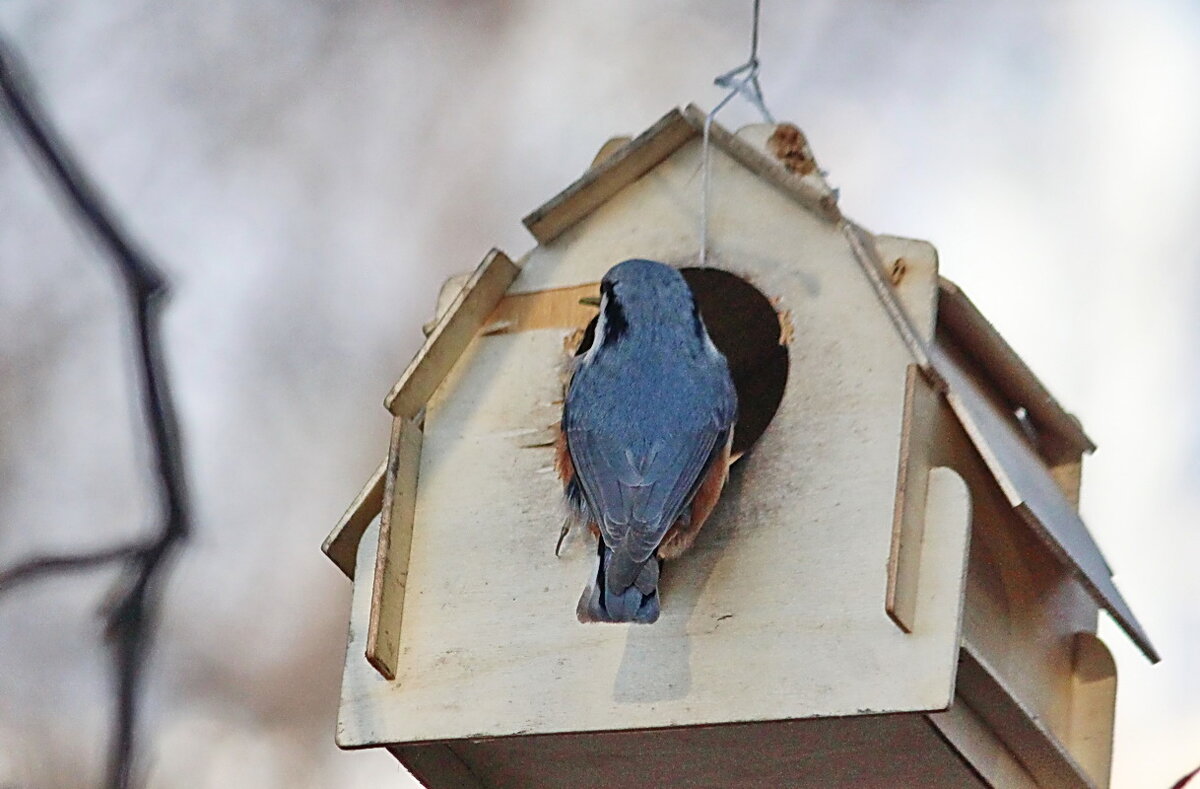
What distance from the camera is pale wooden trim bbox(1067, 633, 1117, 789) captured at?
A: 3107 millimetres

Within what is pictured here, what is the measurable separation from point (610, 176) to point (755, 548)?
64 centimetres

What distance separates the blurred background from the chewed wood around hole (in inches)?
40.1

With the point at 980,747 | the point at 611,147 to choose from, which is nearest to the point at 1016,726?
the point at 980,747

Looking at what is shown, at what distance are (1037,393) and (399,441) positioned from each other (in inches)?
37.7

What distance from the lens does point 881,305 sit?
2.87m

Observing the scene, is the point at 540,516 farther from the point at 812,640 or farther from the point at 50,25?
the point at 50,25

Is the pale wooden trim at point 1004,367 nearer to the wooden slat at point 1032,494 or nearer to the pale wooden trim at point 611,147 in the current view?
the wooden slat at point 1032,494

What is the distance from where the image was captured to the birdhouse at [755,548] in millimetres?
2699

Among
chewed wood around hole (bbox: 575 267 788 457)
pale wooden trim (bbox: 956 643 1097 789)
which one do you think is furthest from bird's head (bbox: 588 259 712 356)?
pale wooden trim (bbox: 956 643 1097 789)

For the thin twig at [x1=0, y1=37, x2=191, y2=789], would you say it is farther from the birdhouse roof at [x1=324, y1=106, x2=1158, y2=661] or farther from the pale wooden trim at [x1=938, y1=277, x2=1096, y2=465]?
the pale wooden trim at [x1=938, y1=277, x2=1096, y2=465]

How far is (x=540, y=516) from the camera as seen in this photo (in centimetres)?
293

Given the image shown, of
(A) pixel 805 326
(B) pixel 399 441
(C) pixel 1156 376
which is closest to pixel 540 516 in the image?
(B) pixel 399 441

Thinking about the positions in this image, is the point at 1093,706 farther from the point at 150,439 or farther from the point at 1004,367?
the point at 150,439

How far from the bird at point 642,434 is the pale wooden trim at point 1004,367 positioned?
1.15 feet
